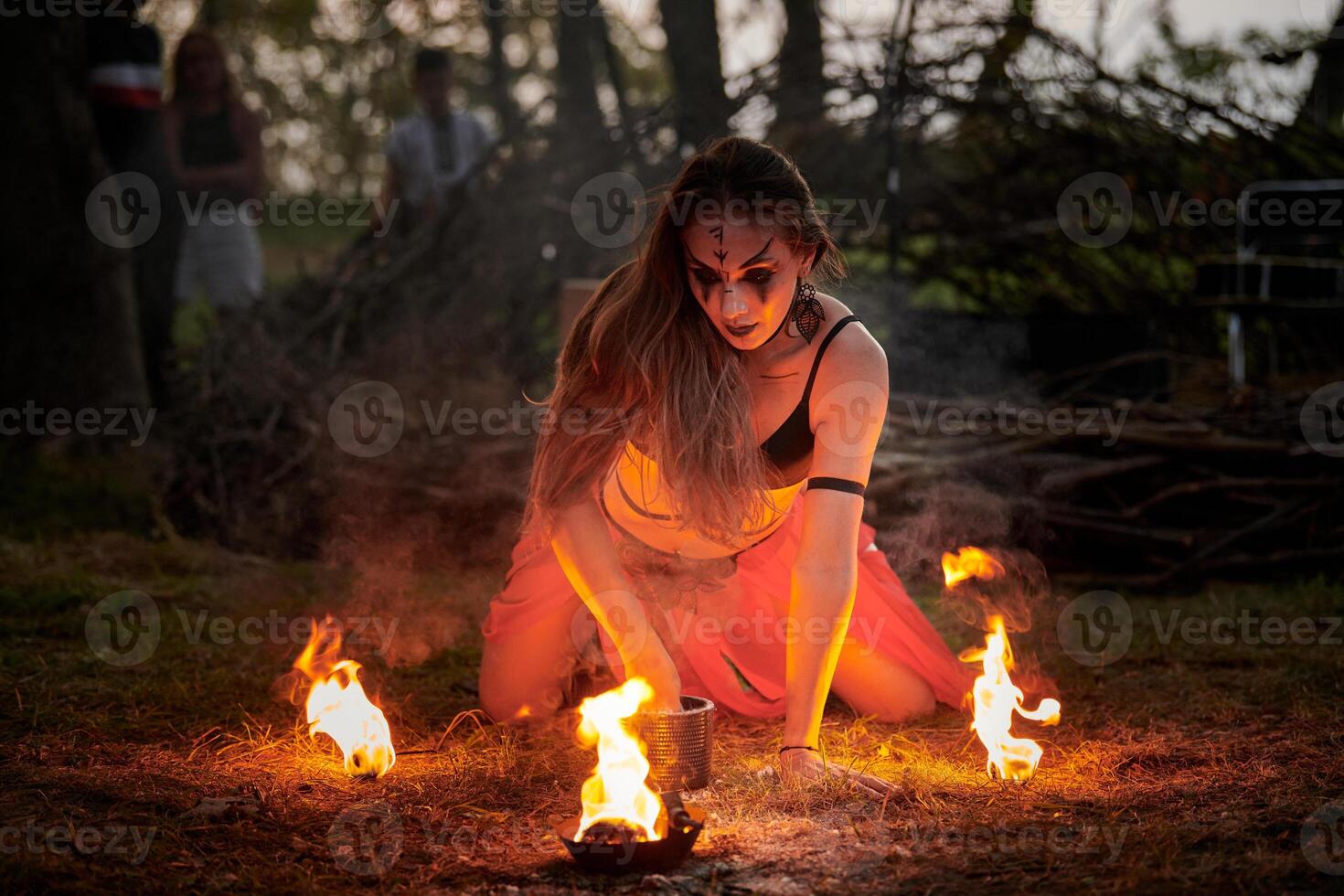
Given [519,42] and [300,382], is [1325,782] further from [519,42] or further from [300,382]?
[519,42]

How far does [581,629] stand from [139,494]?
12.7ft

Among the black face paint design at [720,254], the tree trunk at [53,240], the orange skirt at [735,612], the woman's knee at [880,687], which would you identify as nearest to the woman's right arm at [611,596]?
the orange skirt at [735,612]

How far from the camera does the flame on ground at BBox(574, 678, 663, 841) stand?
2184mm

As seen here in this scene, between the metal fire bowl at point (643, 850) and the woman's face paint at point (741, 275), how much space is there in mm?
1080

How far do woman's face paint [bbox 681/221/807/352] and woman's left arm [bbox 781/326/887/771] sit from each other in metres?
0.29

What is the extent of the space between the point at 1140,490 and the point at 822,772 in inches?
120

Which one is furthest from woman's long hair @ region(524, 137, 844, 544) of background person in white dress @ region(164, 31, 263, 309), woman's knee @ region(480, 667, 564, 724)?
background person in white dress @ region(164, 31, 263, 309)

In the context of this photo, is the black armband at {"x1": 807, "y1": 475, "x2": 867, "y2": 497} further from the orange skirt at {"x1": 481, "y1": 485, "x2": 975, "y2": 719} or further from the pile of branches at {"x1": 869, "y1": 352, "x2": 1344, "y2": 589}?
the pile of branches at {"x1": 869, "y1": 352, "x2": 1344, "y2": 589}

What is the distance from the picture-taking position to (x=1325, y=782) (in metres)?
2.58

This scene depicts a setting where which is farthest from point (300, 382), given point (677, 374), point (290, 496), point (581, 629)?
point (677, 374)

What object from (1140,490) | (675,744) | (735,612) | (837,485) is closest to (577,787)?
(675,744)

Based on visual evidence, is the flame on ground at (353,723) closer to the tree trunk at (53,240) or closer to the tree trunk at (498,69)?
the tree trunk at (53,240)

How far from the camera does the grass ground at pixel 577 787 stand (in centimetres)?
216

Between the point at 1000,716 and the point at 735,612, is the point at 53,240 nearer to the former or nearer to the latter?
the point at 735,612
